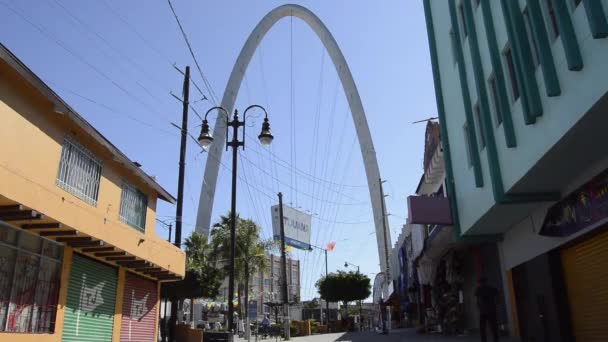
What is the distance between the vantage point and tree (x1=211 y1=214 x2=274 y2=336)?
45906 millimetres

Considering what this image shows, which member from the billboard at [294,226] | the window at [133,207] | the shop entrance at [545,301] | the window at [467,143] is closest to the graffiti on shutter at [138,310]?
the window at [133,207]

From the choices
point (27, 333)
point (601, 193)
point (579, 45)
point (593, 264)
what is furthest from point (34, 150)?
point (593, 264)

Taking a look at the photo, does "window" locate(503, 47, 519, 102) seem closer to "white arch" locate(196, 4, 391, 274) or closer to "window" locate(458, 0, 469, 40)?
"window" locate(458, 0, 469, 40)

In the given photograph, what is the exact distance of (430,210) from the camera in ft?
61.0

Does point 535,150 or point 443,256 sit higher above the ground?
point 535,150

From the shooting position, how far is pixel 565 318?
13297 mm

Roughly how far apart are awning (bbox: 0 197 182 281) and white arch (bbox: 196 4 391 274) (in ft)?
72.3

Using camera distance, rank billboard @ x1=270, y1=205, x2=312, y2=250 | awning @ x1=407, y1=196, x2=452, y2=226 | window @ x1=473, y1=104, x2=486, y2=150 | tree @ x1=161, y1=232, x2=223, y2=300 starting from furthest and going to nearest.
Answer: billboard @ x1=270, y1=205, x2=312, y2=250 < tree @ x1=161, y1=232, x2=223, y2=300 < awning @ x1=407, y1=196, x2=452, y2=226 < window @ x1=473, y1=104, x2=486, y2=150

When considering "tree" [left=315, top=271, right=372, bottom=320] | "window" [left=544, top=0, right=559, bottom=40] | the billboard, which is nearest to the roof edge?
"window" [left=544, top=0, right=559, bottom=40]

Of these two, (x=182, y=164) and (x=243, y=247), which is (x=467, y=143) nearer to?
(x=182, y=164)

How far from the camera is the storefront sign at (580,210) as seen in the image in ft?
33.9

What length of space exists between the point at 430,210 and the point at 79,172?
11.2 m

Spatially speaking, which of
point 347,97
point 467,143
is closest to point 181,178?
point 467,143

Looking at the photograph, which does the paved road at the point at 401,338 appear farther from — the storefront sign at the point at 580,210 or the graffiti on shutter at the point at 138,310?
the graffiti on shutter at the point at 138,310
